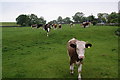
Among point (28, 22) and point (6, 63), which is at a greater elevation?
point (28, 22)

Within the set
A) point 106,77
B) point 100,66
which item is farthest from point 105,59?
point 106,77

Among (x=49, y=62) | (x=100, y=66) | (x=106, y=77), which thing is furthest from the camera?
(x=49, y=62)

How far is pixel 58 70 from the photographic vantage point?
37.2 ft

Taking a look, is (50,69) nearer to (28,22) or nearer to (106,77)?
(106,77)

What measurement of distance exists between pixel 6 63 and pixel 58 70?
5.17 meters

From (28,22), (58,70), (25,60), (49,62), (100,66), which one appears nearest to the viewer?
(58,70)

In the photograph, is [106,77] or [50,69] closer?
[106,77]

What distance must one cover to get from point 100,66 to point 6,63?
320 inches

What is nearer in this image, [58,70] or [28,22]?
[58,70]

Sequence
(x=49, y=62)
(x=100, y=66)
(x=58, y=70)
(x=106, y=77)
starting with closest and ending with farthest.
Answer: (x=106, y=77) → (x=58, y=70) → (x=100, y=66) → (x=49, y=62)

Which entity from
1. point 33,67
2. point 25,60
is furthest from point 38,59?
point 33,67

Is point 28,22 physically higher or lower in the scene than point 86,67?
higher

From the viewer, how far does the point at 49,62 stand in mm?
13484

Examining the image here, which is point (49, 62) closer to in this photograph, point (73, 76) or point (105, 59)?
point (73, 76)
